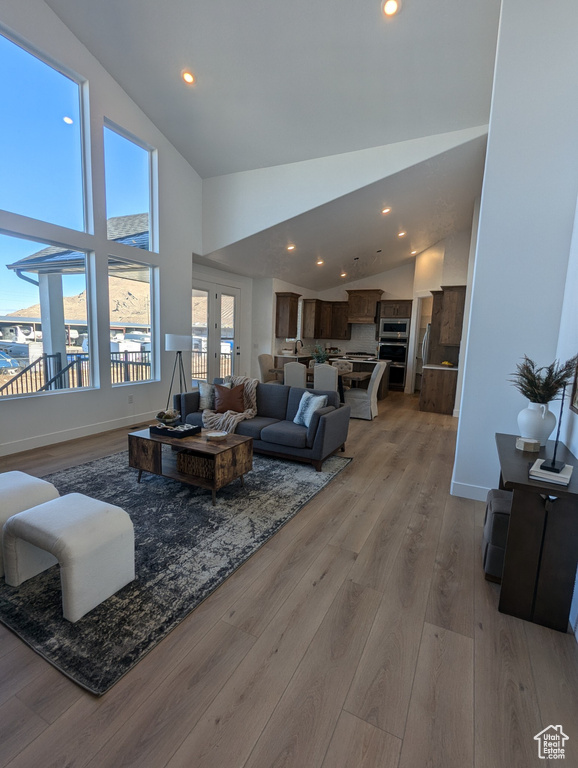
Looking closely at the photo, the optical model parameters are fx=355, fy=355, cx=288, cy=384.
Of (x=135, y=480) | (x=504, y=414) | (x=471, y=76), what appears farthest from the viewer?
(x=471, y=76)

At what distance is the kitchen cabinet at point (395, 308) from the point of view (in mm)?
9273

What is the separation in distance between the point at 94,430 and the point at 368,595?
4.14 meters

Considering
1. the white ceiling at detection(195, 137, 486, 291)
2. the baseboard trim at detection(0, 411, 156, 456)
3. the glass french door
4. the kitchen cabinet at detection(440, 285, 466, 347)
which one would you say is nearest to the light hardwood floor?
the baseboard trim at detection(0, 411, 156, 456)

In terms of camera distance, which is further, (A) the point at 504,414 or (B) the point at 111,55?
(B) the point at 111,55

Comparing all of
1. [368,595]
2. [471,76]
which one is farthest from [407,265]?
[368,595]

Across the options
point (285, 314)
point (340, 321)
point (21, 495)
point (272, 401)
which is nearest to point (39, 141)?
point (272, 401)

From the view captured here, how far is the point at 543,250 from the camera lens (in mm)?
2709

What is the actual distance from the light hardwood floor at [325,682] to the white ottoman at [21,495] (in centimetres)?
47

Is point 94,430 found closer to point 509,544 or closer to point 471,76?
point 509,544

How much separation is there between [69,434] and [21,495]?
263 cm

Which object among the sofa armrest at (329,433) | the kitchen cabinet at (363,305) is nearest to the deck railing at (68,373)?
the sofa armrest at (329,433)

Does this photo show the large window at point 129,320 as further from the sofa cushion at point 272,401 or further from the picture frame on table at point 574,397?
the picture frame on table at point 574,397

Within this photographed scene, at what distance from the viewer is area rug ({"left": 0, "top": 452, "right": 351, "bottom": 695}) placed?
5.14 ft

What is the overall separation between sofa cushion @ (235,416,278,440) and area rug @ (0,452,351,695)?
1.29 feet
